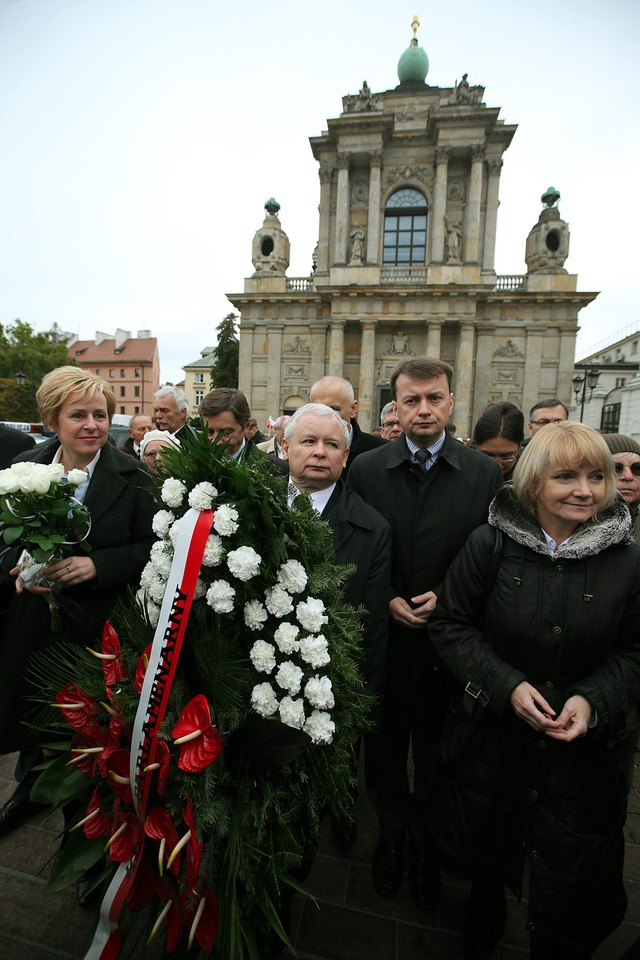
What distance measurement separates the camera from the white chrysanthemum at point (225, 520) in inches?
56.5

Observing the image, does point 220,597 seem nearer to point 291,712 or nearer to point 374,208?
point 291,712

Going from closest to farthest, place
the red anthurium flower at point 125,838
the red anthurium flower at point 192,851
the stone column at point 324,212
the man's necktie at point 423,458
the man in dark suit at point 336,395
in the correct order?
the red anthurium flower at point 192,851 < the red anthurium flower at point 125,838 < the man's necktie at point 423,458 < the man in dark suit at point 336,395 < the stone column at point 324,212

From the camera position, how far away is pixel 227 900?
1335 mm

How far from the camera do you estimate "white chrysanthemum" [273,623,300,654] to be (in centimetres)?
148

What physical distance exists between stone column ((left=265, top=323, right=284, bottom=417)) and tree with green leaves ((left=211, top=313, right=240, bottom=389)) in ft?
29.8

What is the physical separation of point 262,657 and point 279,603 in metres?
0.17

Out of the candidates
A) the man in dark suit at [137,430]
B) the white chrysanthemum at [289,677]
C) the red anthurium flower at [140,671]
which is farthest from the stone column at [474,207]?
the red anthurium flower at [140,671]

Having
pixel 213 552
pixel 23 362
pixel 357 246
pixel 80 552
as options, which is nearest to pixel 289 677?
pixel 213 552

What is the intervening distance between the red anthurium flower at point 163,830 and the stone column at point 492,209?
92.6ft

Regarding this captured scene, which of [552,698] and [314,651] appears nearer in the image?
[314,651]

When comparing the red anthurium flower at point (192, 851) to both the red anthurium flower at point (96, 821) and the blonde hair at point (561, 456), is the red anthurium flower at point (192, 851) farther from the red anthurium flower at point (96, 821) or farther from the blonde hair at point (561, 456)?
the blonde hair at point (561, 456)

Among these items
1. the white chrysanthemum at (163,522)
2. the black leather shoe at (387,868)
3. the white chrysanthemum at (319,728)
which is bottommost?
the black leather shoe at (387,868)

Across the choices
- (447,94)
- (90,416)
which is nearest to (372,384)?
(447,94)

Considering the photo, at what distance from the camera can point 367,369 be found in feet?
78.4
